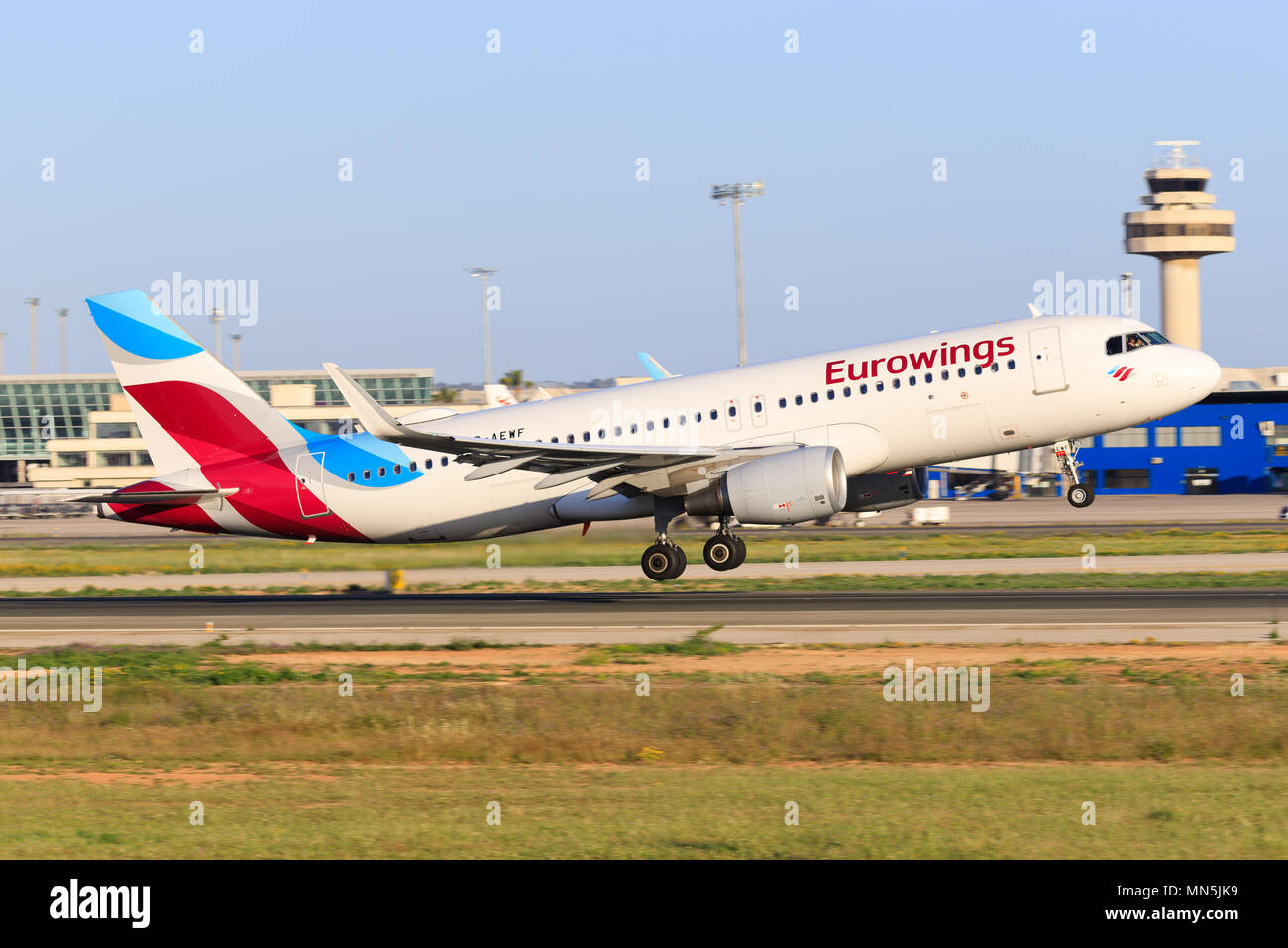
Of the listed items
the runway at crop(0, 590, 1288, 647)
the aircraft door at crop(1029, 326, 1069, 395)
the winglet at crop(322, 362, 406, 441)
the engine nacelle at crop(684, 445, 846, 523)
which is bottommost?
the runway at crop(0, 590, 1288, 647)

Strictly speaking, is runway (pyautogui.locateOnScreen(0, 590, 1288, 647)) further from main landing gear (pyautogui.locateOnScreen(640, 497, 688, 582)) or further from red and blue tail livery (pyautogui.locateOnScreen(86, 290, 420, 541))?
red and blue tail livery (pyautogui.locateOnScreen(86, 290, 420, 541))

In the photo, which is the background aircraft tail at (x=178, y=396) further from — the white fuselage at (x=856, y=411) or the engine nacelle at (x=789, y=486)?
the engine nacelle at (x=789, y=486)

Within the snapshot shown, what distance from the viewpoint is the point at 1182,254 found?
147250 millimetres

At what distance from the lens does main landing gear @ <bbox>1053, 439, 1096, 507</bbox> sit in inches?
1272

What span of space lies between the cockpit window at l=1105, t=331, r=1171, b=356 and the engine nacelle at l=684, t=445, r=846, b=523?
6.56 meters

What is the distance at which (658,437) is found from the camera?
3338 cm

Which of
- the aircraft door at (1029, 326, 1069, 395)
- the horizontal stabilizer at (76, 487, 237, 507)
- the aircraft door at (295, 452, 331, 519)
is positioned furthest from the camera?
the aircraft door at (295, 452, 331, 519)

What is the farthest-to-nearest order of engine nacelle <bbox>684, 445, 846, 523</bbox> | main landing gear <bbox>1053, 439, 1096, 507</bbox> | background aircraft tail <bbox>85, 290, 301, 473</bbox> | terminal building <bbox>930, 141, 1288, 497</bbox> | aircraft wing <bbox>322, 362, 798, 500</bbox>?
terminal building <bbox>930, 141, 1288, 497</bbox> < background aircraft tail <bbox>85, 290, 301, 473</bbox> < main landing gear <bbox>1053, 439, 1096, 507</bbox> < aircraft wing <bbox>322, 362, 798, 500</bbox> < engine nacelle <bbox>684, 445, 846, 523</bbox>

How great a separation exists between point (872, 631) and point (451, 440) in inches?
392

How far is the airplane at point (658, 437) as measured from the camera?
31.1 m

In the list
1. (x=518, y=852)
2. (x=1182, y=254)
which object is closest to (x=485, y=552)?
(x=518, y=852)

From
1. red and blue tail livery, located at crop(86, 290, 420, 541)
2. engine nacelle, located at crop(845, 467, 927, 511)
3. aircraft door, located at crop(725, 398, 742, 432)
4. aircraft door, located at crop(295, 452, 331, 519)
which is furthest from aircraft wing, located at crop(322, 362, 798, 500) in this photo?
aircraft door, located at crop(295, 452, 331, 519)

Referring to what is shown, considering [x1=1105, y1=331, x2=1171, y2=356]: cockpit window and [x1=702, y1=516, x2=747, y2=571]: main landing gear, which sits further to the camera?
[x1=702, y1=516, x2=747, y2=571]: main landing gear
